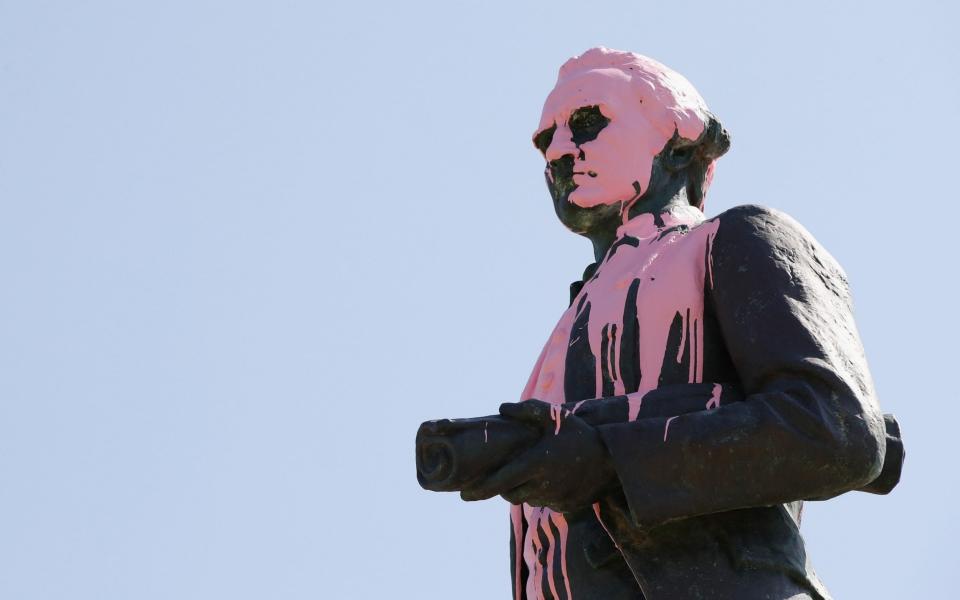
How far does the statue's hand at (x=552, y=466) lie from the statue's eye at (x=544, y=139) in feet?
6.25

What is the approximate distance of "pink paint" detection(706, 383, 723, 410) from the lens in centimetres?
714

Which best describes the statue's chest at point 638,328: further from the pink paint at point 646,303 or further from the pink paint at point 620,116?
the pink paint at point 620,116

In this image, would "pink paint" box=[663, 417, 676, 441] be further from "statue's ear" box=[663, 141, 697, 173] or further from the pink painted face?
"statue's ear" box=[663, 141, 697, 173]

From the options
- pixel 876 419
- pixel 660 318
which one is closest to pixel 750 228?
pixel 660 318

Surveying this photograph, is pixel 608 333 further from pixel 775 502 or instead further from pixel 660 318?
pixel 775 502

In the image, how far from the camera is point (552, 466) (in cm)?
679

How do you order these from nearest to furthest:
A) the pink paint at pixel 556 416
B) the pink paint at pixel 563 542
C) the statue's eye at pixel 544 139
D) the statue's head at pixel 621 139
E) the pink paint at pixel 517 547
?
the pink paint at pixel 556 416
the pink paint at pixel 563 542
the pink paint at pixel 517 547
the statue's head at pixel 621 139
the statue's eye at pixel 544 139

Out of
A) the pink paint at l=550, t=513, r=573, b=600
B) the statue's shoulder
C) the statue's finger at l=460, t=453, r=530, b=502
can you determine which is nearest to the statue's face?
the statue's shoulder

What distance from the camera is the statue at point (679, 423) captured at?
6805 mm

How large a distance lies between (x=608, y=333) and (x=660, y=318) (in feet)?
0.73

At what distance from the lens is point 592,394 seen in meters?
7.52

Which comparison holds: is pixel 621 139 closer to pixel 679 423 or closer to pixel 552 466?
pixel 679 423

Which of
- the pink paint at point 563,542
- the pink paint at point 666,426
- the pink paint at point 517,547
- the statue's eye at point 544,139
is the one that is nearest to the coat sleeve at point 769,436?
the pink paint at point 666,426

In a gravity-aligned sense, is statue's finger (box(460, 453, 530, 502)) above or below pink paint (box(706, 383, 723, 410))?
below
